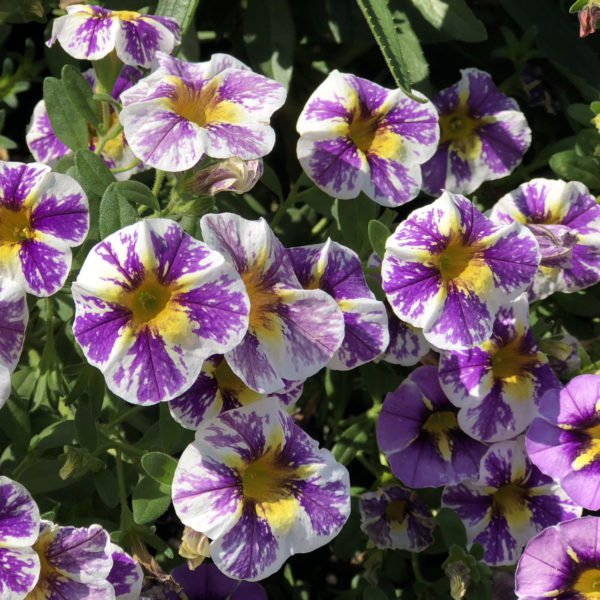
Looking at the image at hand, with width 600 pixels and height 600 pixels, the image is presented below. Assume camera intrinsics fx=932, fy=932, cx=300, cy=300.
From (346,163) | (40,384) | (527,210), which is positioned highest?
(346,163)

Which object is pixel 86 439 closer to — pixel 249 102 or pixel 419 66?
pixel 249 102

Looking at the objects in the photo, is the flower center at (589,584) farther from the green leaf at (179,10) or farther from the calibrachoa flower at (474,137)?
the green leaf at (179,10)

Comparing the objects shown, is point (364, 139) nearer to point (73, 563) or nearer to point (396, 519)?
point (396, 519)

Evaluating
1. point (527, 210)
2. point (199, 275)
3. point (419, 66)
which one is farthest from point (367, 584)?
Result: point (419, 66)

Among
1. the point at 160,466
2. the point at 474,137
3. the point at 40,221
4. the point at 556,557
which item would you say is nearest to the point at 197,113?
the point at 40,221

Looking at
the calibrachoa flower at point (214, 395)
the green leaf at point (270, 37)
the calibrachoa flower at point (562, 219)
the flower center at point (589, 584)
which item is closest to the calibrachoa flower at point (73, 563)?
the calibrachoa flower at point (214, 395)

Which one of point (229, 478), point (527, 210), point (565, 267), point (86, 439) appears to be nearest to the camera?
point (229, 478)
